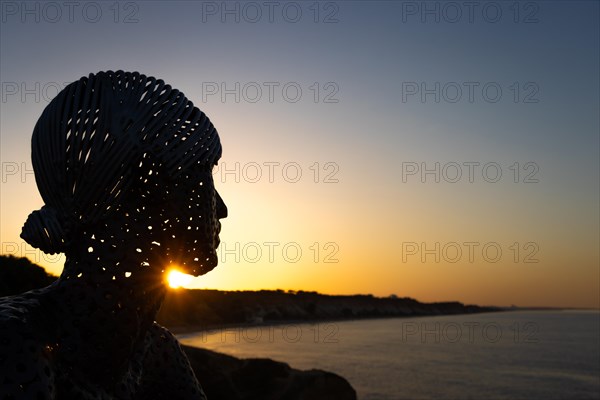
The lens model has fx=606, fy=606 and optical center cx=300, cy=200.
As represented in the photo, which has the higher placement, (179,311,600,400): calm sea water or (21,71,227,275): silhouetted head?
(21,71,227,275): silhouetted head

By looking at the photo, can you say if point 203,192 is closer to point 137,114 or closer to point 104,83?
point 137,114

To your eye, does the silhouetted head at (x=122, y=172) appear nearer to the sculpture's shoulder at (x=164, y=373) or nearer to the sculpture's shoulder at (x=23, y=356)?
the sculpture's shoulder at (x=23, y=356)

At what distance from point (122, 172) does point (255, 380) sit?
14242mm

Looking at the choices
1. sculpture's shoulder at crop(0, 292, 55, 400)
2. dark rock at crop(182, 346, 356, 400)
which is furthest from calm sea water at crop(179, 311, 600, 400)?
sculpture's shoulder at crop(0, 292, 55, 400)

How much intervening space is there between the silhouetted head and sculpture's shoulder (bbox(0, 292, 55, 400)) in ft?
1.37

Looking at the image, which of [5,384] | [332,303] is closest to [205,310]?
[332,303]

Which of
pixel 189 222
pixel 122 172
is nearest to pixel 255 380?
pixel 189 222

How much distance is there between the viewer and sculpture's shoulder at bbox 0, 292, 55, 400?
7.63ft

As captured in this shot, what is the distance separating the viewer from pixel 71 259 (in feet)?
9.49

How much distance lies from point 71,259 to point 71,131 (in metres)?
0.61

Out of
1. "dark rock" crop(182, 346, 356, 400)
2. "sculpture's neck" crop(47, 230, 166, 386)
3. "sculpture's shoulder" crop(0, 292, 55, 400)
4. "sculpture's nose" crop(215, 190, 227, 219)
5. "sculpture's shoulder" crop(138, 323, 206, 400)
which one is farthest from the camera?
"dark rock" crop(182, 346, 356, 400)

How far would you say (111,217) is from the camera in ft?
9.47

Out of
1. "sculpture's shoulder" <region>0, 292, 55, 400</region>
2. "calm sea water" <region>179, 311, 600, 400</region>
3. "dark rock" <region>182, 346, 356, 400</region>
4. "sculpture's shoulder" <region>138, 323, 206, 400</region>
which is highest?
"sculpture's shoulder" <region>0, 292, 55, 400</region>

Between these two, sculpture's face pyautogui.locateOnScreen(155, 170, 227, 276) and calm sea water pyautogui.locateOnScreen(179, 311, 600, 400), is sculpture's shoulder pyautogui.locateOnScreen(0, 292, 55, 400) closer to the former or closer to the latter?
sculpture's face pyautogui.locateOnScreen(155, 170, 227, 276)
